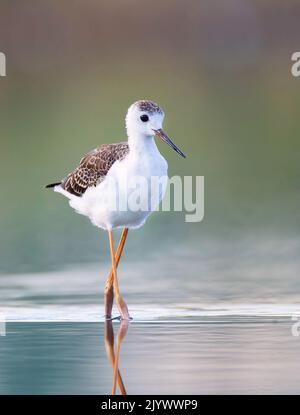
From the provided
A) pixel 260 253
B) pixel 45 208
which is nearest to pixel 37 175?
pixel 45 208

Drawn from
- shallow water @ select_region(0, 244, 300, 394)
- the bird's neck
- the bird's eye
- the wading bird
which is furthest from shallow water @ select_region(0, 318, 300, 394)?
the bird's eye

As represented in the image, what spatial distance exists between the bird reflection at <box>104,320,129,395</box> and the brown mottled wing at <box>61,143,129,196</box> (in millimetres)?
1663

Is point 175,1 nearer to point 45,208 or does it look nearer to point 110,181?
point 45,208

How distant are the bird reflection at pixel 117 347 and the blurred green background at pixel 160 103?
3.83m

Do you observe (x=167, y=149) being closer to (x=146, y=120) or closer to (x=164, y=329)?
(x=146, y=120)

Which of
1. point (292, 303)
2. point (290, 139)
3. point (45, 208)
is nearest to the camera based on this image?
point (292, 303)

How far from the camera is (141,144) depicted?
13789mm

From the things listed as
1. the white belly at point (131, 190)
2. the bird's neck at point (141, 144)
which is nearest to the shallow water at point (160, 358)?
the white belly at point (131, 190)

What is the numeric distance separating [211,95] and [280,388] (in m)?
22.0

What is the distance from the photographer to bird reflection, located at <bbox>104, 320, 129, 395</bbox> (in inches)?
399

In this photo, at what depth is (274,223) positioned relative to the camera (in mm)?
18719

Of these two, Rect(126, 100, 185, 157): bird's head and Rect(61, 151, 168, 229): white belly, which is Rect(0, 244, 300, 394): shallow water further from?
Rect(126, 100, 185, 157): bird's head

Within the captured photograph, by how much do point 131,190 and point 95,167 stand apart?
827 millimetres

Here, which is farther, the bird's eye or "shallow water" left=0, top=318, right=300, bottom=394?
the bird's eye
